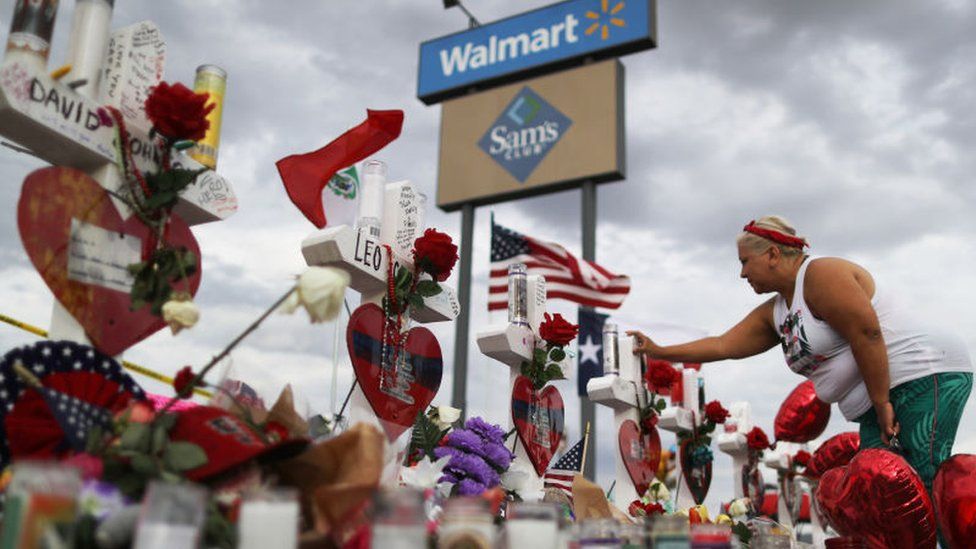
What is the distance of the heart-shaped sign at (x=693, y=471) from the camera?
470cm

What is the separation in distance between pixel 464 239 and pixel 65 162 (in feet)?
30.0

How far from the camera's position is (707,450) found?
481 cm

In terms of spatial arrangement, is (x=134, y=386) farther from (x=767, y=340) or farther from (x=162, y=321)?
(x=767, y=340)

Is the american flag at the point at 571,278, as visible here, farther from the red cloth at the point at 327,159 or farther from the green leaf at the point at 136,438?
the green leaf at the point at 136,438

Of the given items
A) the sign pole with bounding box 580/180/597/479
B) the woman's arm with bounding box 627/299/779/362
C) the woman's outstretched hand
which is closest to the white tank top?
the woman's arm with bounding box 627/299/779/362

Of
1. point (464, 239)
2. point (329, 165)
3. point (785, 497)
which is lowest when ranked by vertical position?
point (785, 497)

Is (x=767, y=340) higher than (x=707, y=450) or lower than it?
higher

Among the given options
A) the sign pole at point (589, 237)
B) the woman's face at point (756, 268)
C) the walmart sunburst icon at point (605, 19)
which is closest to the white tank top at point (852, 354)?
the woman's face at point (756, 268)

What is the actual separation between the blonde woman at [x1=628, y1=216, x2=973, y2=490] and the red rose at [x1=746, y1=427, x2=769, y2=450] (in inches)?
109

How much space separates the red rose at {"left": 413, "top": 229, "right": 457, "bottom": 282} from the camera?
240 centimetres

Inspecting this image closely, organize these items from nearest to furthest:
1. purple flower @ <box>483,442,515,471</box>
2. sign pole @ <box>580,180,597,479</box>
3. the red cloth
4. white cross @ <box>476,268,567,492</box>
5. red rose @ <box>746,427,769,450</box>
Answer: the red cloth → purple flower @ <box>483,442,515,471</box> → white cross @ <box>476,268,567,492</box> → red rose @ <box>746,427,769,450</box> → sign pole @ <box>580,180,597,479</box>

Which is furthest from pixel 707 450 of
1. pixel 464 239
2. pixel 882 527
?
pixel 464 239

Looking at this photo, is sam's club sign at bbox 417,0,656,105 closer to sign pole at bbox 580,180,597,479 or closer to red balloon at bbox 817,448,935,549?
sign pole at bbox 580,180,597,479

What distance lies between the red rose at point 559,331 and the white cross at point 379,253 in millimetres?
532
